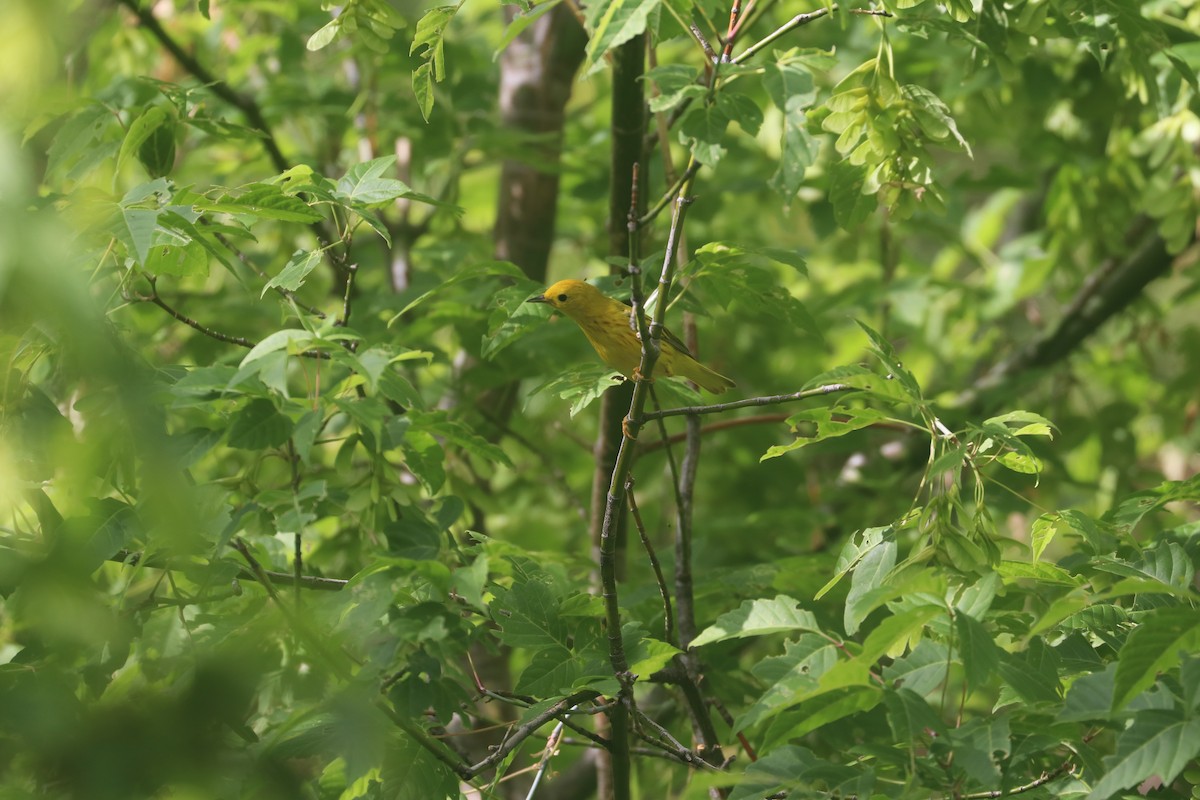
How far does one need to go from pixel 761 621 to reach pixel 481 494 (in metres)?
1.78

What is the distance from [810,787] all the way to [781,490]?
2931 mm

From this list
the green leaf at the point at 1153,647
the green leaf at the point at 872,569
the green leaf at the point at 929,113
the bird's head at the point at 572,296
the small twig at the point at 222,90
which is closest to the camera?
the green leaf at the point at 1153,647

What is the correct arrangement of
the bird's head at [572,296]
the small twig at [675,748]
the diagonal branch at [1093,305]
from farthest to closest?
the diagonal branch at [1093,305], the bird's head at [572,296], the small twig at [675,748]

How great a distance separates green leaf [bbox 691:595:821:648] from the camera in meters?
1.62

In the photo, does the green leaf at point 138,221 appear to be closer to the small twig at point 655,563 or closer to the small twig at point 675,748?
the small twig at point 655,563

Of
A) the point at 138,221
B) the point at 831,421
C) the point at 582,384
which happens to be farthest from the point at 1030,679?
the point at 138,221

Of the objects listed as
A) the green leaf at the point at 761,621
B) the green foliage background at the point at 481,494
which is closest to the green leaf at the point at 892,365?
the green foliage background at the point at 481,494

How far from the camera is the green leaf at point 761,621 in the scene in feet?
5.30

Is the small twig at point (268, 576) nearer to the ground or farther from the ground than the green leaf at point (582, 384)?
nearer to the ground

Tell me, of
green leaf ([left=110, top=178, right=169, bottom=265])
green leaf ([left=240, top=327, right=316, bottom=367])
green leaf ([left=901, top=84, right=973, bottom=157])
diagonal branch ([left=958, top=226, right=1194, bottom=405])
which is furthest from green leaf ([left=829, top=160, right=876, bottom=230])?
diagonal branch ([left=958, top=226, right=1194, bottom=405])

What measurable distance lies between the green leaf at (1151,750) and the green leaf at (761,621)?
1.47 ft

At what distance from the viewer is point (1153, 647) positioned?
1.37m

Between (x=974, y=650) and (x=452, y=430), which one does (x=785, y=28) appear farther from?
(x=974, y=650)

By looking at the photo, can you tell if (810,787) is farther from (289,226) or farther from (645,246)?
(289,226)
